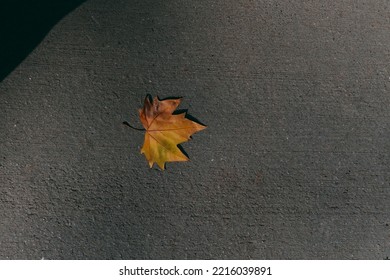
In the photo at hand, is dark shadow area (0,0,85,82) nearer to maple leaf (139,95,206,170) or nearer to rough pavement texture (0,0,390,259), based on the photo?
rough pavement texture (0,0,390,259)

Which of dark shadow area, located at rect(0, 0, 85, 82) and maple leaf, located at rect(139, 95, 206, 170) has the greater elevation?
dark shadow area, located at rect(0, 0, 85, 82)

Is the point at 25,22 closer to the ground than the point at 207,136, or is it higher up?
higher up

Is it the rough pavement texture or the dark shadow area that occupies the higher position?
the dark shadow area

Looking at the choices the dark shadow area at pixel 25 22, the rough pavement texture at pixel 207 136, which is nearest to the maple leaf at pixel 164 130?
the rough pavement texture at pixel 207 136

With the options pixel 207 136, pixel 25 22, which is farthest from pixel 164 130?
pixel 25 22

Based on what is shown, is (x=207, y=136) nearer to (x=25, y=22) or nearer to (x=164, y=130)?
(x=164, y=130)

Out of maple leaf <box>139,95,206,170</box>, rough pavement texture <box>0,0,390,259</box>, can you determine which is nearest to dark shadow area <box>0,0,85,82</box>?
rough pavement texture <box>0,0,390,259</box>
